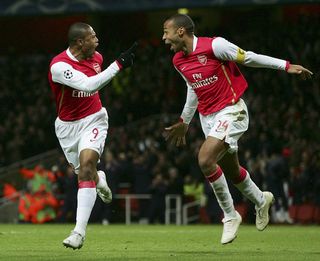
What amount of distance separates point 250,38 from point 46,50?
10082 millimetres

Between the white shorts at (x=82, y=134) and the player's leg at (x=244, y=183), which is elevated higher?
the white shorts at (x=82, y=134)

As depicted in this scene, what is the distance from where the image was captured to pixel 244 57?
10125 millimetres

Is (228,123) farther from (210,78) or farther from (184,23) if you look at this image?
(184,23)

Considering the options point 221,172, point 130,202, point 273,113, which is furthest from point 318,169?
point 221,172

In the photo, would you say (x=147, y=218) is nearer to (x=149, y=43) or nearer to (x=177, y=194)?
(x=177, y=194)

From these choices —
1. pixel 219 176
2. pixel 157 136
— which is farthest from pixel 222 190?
pixel 157 136

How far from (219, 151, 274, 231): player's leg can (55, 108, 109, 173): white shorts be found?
143 centimetres

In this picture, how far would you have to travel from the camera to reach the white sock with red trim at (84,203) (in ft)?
30.8

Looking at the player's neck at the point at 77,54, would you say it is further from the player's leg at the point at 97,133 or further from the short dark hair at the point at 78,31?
the player's leg at the point at 97,133

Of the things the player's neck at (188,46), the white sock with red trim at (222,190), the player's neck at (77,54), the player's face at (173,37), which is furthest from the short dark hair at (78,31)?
the white sock with red trim at (222,190)

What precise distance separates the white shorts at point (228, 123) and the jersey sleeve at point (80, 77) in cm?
142

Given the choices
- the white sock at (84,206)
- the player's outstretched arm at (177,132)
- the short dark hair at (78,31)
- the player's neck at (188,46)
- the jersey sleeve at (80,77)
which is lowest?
the white sock at (84,206)

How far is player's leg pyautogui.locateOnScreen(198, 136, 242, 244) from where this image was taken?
10.0m

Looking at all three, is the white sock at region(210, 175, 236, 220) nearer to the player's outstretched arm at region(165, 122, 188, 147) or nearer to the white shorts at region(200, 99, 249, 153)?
the white shorts at region(200, 99, 249, 153)
